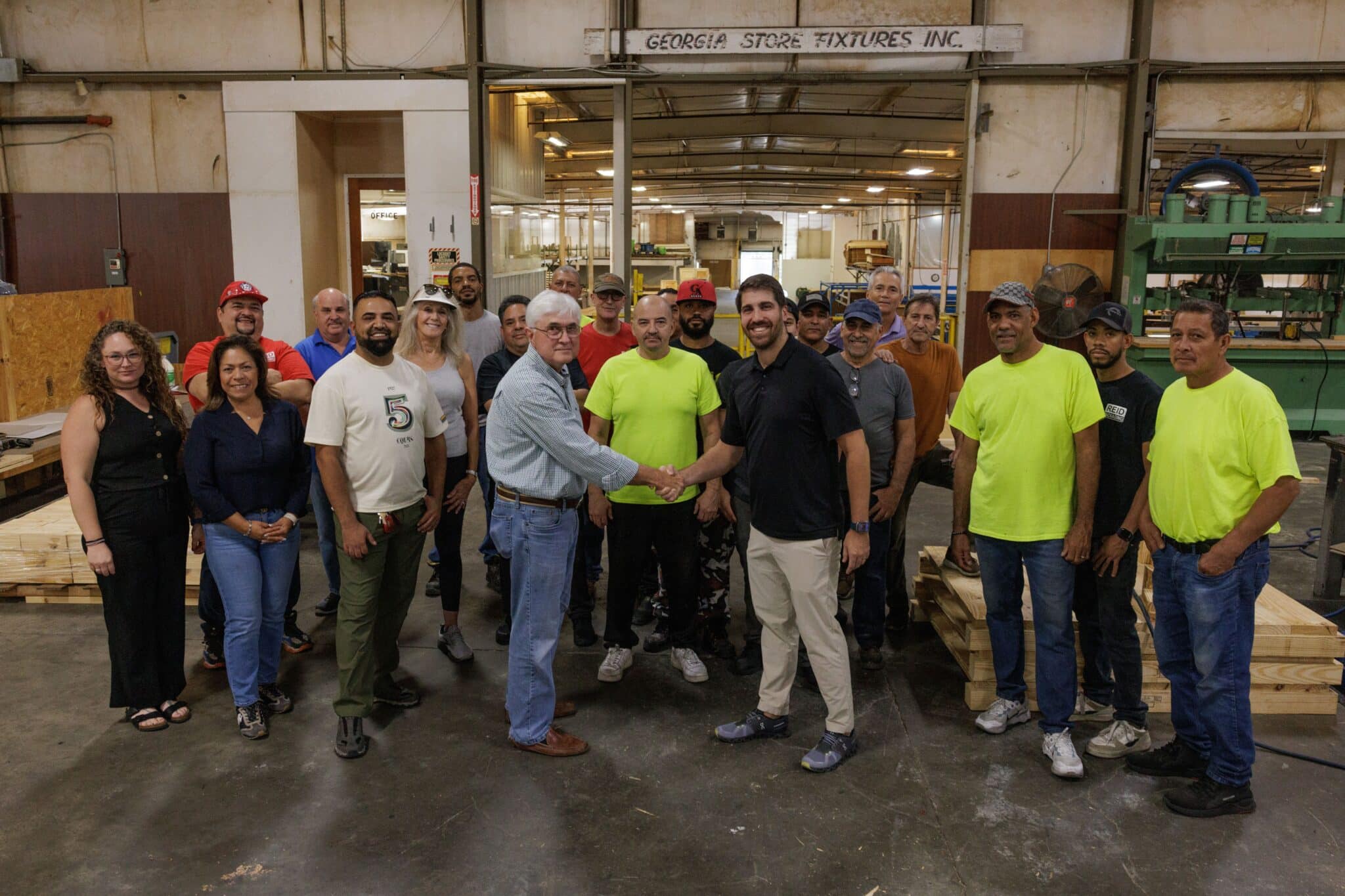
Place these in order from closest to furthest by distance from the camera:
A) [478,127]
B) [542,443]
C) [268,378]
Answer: [542,443]
[268,378]
[478,127]

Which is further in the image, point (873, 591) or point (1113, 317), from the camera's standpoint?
point (873, 591)

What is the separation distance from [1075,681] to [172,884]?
11.0 feet

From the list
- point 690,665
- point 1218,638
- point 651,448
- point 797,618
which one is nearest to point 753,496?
point 797,618

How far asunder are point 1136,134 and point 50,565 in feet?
32.5

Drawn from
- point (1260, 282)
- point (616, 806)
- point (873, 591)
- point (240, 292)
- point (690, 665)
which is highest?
point (1260, 282)

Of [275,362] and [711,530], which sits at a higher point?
[275,362]

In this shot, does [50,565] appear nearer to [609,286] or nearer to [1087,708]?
[609,286]

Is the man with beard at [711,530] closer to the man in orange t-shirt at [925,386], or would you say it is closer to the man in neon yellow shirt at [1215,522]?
the man in orange t-shirt at [925,386]

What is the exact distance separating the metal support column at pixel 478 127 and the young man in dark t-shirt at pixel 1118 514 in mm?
6894

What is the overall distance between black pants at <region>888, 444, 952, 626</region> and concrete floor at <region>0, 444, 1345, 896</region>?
2.09ft

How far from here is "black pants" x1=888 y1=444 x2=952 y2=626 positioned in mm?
4992

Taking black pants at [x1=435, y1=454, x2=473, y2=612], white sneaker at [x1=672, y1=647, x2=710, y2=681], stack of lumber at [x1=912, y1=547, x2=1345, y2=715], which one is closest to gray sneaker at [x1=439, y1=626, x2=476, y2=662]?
black pants at [x1=435, y1=454, x2=473, y2=612]

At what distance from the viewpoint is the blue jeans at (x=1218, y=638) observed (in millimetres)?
3369

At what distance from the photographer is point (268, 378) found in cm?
447
